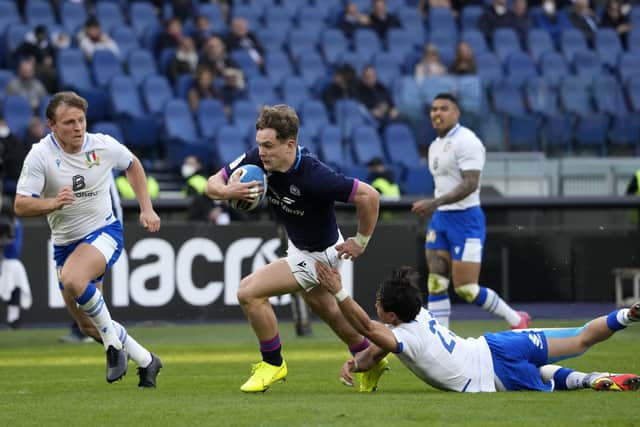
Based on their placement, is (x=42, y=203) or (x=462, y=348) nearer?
(x=462, y=348)

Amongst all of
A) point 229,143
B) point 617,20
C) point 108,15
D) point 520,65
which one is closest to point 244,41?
point 108,15

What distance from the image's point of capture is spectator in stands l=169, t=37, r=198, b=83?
23716 mm

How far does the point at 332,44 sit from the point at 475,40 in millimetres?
2970

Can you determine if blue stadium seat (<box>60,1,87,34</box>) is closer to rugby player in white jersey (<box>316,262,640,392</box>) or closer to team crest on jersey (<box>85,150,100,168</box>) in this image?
team crest on jersey (<box>85,150,100,168</box>)

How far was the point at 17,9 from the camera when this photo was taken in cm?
2473

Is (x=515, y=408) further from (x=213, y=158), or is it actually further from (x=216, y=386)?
(x=213, y=158)

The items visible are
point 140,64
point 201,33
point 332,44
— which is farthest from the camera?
point 332,44

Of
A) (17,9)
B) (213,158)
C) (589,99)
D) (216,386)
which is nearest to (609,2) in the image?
(589,99)

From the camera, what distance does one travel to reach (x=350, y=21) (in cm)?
2638

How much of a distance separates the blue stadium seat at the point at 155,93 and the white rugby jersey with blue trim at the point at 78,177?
1263cm

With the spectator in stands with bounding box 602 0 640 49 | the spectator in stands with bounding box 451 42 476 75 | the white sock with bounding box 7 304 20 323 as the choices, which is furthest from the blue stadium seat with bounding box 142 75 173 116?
the spectator in stands with bounding box 602 0 640 49

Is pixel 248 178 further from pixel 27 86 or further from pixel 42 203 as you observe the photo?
pixel 27 86

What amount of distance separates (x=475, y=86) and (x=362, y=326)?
1332 centimetres

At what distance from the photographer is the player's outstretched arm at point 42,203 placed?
31.2 feet
